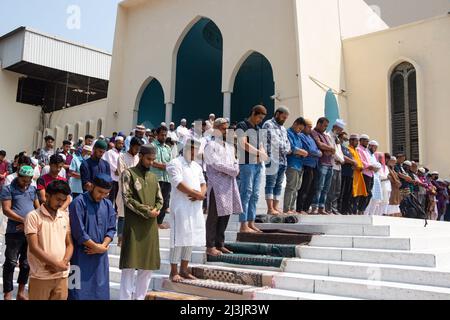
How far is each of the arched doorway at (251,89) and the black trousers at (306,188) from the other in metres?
10.4

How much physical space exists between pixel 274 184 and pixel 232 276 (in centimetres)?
175

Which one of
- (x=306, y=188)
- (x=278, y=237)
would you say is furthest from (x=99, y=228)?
(x=306, y=188)

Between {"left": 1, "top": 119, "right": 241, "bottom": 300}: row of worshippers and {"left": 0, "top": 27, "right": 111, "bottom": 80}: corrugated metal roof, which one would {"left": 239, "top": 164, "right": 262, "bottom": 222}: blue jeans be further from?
{"left": 0, "top": 27, "right": 111, "bottom": 80}: corrugated metal roof

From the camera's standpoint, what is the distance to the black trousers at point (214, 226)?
4.70 meters

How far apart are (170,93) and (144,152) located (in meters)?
10.8

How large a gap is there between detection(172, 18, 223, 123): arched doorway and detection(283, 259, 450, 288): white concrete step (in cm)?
1179

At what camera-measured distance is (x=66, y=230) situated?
345 centimetres

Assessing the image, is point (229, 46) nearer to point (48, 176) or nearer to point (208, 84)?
point (208, 84)

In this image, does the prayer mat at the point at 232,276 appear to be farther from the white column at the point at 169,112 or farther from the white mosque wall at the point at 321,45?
the white column at the point at 169,112

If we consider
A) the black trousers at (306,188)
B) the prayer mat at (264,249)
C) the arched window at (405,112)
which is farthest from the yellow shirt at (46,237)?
the arched window at (405,112)

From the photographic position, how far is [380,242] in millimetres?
4520

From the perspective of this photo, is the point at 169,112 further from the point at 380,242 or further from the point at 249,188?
the point at 380,242

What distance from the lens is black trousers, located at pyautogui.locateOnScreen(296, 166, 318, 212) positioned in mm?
6172
